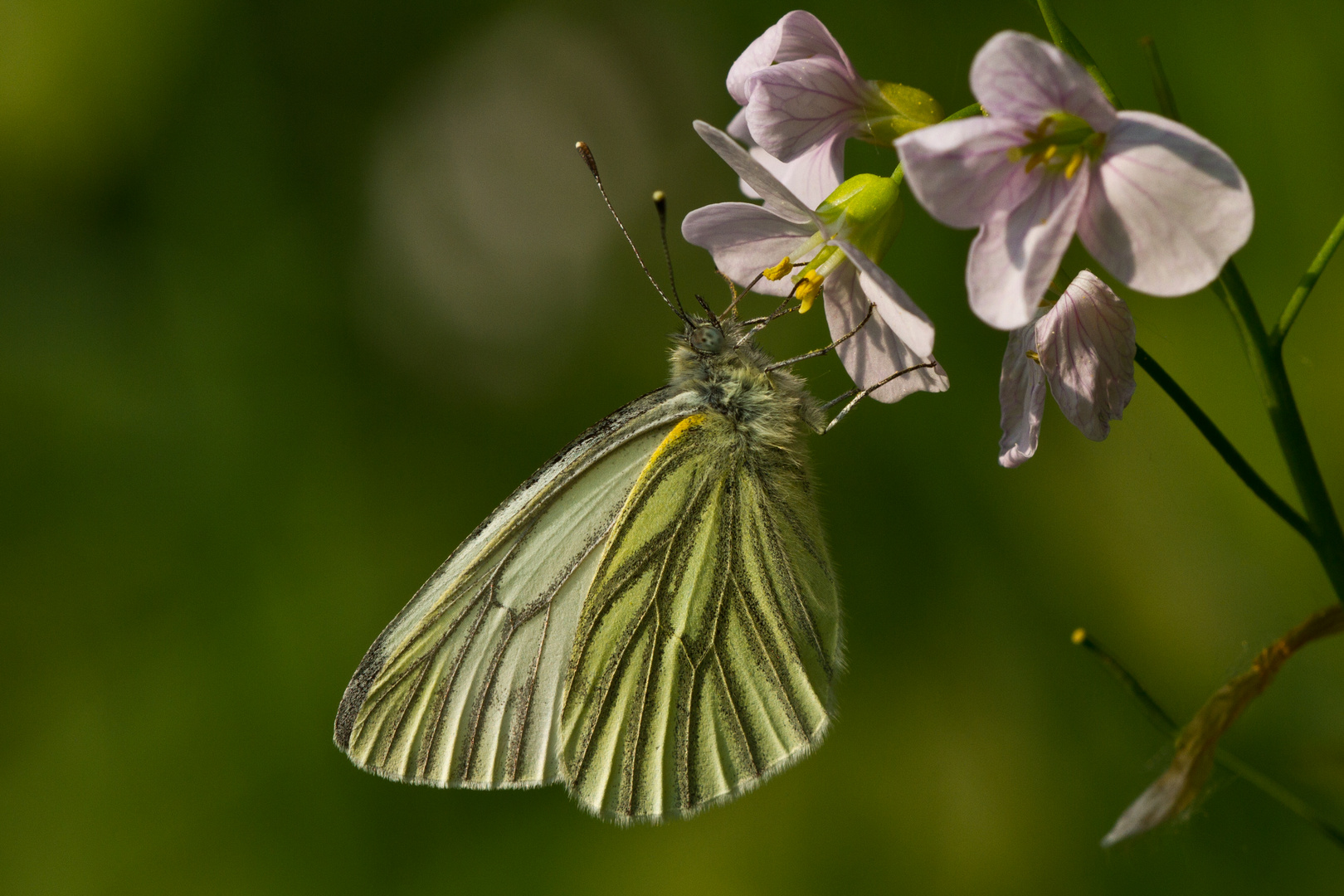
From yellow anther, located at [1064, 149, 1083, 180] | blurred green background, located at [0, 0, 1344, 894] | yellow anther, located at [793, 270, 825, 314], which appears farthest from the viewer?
blurred green background, located at [0, 0, 1344, 894]

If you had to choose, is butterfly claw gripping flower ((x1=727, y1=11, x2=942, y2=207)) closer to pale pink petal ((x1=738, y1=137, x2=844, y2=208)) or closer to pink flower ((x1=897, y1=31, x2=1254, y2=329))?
pale pink petal ((x1=738, y1=137, x2=844, y2=208))

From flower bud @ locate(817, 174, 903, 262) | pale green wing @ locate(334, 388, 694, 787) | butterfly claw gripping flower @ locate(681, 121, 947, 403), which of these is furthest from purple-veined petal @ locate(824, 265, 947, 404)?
pale green wing @ locate(334, 388, 694, 787)

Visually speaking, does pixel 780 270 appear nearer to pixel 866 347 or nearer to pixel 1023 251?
pixel 866 347

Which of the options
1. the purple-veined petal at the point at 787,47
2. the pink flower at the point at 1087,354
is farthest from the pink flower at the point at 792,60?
the pink flower at the point at 1087,354

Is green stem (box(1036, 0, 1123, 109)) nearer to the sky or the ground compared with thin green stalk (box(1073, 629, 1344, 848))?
nearer to the sky

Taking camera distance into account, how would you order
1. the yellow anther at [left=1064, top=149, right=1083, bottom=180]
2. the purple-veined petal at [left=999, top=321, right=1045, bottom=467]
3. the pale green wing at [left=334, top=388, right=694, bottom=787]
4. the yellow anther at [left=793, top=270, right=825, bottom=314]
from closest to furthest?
the yellow anther at [left=1064, top=149, right=1083, bottom=180], the purple-veined petal at [left=999, top=321, right=1045, bottom=467], the yellow anther at [left=793, top=270, right=825, bottom=314], the pale green wing at [left=334, top=388, right=694, bottom=787]

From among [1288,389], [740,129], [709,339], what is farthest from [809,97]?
[1288,389]
